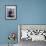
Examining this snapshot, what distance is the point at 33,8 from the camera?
487 centimetres

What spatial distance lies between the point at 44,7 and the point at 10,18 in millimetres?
1329

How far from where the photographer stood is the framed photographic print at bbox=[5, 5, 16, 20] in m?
4.84

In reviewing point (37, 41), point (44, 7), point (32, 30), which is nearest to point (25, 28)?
point (32, 30)

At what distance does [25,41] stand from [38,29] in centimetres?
66

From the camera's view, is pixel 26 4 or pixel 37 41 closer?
pixel 37 41

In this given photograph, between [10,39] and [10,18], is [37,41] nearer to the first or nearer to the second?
[10,39]

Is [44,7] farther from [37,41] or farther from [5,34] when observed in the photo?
[5,34]

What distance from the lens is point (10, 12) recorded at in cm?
485

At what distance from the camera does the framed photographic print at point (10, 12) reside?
4.84 m

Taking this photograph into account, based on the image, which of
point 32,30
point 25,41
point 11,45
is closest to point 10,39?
point 11,45

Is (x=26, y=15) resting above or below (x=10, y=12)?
below

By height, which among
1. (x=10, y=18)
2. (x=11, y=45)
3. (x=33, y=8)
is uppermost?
(x=33, y=8)

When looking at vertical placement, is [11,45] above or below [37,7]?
below

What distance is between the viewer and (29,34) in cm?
463
